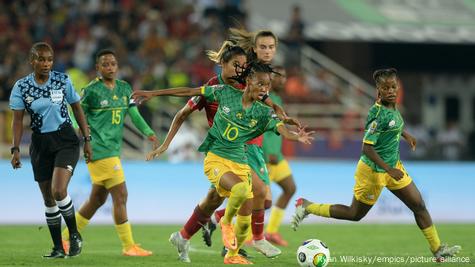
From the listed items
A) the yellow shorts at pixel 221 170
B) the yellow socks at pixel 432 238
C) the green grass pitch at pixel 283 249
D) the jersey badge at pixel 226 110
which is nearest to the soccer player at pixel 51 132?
the green grass pitch at pixel 283 249

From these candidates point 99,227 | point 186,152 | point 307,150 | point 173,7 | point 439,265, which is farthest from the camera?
point 173,7

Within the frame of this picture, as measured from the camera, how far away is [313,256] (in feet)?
33.2

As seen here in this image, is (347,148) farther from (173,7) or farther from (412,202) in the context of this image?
(412,202)

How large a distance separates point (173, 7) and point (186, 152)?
645 cm

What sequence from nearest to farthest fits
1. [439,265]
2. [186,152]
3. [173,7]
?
[439,265], [186,152], [173,7]

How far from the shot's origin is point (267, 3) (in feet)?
89.1

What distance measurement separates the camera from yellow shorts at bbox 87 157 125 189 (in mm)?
11914

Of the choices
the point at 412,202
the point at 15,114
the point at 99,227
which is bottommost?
the point at 99,227

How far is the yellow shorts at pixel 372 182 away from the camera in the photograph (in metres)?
11.0

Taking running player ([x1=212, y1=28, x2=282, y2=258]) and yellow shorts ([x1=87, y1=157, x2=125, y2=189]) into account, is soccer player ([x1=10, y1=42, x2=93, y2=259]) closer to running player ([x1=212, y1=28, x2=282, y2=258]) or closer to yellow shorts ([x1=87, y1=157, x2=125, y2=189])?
yellow shorts ([x1=87, y1=157, x2=125, y2=189])

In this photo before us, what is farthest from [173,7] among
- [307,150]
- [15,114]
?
[15,114]

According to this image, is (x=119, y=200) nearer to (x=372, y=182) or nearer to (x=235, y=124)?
(x=235, y=124)

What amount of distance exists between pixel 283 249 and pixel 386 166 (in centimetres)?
304

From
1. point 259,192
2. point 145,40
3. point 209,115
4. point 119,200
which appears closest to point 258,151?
point 259,192
